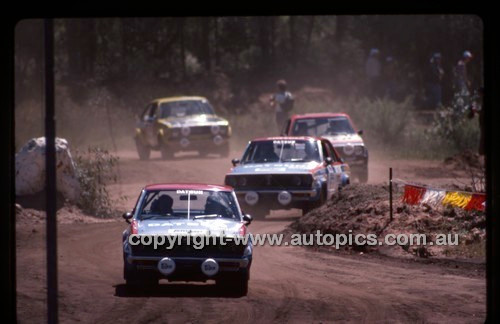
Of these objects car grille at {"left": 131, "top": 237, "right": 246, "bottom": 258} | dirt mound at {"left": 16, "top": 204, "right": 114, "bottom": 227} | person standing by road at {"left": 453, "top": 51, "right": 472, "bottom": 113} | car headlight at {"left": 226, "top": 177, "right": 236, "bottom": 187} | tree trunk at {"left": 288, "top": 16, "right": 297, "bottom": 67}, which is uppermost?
tree trunk at {"left": 288, "top": 16, "right": 297, "bottom": 67}

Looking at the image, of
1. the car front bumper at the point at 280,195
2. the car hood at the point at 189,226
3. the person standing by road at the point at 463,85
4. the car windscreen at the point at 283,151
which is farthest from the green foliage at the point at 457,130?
the car hood at the point at 189,226

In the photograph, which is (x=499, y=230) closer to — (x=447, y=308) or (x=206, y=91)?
(x=447, y=308)

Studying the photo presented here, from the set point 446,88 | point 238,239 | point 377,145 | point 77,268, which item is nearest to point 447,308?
point 238,239

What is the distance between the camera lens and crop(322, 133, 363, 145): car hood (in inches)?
982

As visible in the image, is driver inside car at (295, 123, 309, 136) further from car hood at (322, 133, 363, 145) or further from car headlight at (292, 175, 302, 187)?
car headlight at (292, 175, 302, 187)

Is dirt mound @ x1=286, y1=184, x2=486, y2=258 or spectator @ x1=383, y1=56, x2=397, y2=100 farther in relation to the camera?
spectator @ x1=383, y1=56, x2=397, y2=100

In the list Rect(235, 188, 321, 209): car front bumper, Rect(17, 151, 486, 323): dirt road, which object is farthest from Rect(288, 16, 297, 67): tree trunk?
Rect(17, 151, 486, 323): dirt road

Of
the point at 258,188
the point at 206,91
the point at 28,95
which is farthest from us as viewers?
the point at 206,91

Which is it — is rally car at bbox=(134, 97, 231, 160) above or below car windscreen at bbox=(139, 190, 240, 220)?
above

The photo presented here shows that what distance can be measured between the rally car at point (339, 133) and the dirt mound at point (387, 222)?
5.60m

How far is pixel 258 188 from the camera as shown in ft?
63.9

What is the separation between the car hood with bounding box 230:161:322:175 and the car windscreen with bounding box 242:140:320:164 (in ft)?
0.94

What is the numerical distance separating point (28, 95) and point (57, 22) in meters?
7.60

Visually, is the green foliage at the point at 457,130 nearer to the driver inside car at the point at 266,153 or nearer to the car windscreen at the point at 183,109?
the car windscreen at the point at 183,109
